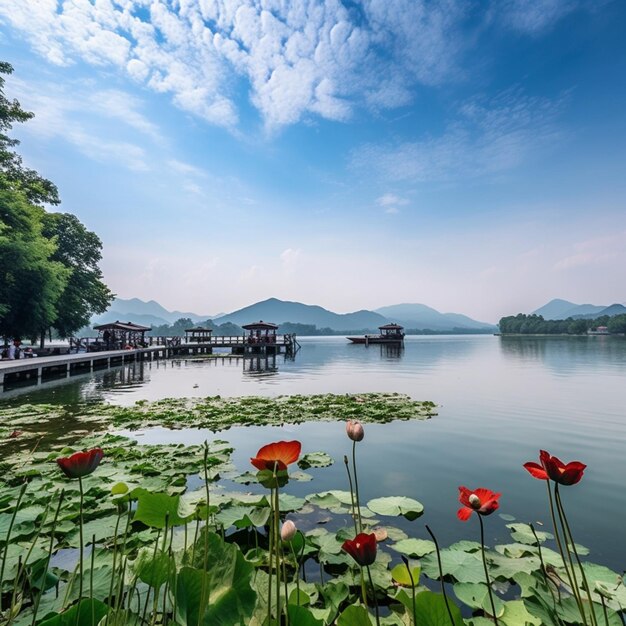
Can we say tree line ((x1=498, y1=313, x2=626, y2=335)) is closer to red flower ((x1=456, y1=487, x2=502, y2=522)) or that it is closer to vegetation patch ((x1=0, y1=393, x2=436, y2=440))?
vegetation patch ((x1=0, y1=393, x2=436, y2=440))

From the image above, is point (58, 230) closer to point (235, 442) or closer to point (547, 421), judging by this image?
point (235, 442)

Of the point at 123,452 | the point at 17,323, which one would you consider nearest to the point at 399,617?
the point at 123,452

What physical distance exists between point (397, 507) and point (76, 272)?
2950cm

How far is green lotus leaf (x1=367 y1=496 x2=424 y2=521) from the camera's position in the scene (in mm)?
3109

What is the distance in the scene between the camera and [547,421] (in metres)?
7.50

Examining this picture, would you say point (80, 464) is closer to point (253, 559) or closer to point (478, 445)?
point (253, 559)

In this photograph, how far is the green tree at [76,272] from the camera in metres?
24.1

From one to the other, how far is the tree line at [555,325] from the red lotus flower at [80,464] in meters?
100

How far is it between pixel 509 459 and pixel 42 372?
1739cm

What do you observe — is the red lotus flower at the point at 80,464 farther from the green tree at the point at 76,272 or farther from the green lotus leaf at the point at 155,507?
the green tree at the point at 76,272

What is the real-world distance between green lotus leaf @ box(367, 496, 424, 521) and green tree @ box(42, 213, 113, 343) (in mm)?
25351

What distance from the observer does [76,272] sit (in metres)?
26.2

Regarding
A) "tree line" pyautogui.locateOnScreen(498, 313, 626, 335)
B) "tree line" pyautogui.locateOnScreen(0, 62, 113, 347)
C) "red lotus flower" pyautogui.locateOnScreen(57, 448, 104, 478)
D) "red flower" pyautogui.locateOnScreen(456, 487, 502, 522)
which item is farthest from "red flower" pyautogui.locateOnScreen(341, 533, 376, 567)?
"tree line" pyautogui.locateOnScreen(498, 313, 626, 335)

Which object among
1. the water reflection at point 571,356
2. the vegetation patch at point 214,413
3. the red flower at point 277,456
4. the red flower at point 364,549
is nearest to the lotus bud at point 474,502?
the red flower at point 364,549
